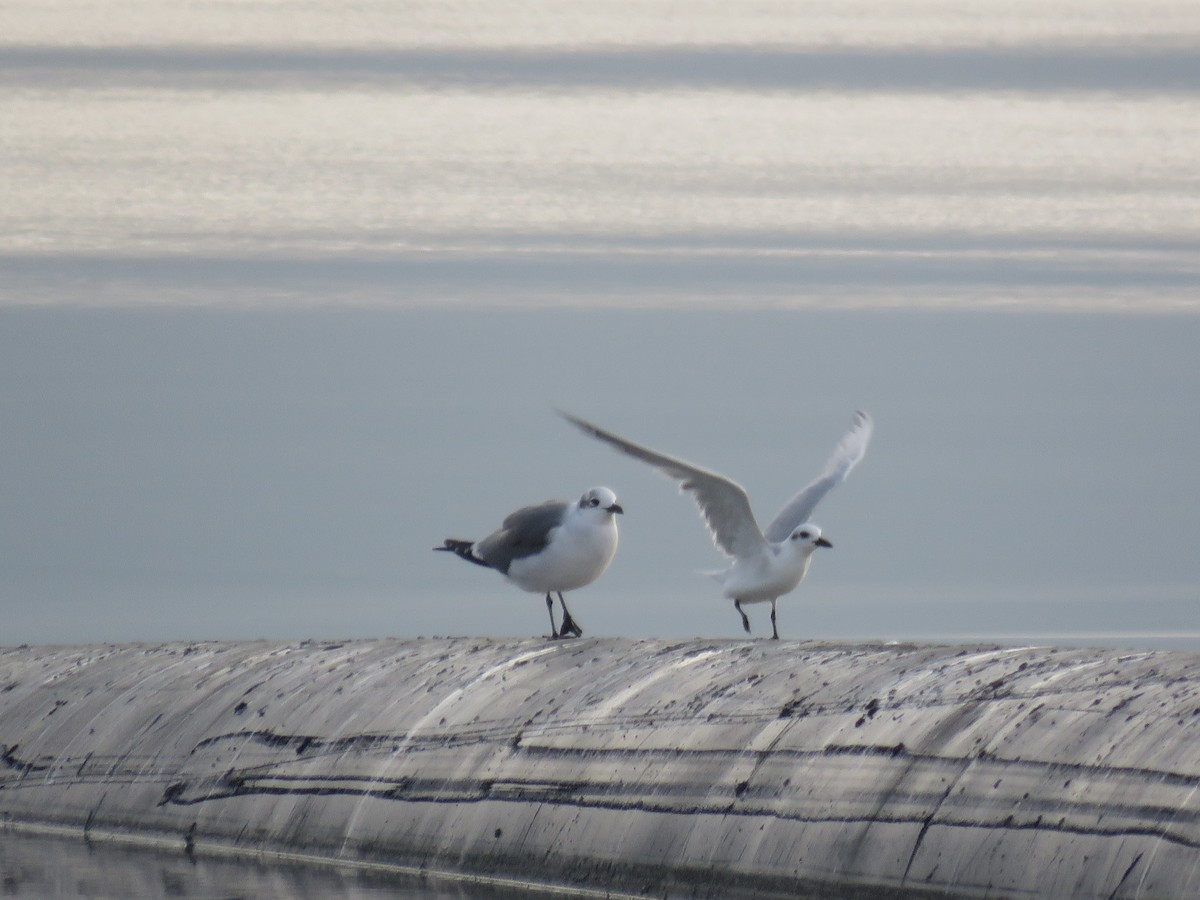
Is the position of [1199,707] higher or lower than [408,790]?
higher

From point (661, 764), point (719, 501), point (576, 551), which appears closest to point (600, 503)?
point (576, 551)

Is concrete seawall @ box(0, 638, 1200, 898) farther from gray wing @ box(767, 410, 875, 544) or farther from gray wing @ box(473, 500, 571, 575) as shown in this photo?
gray wing @ box(767, 410, 875, 544)

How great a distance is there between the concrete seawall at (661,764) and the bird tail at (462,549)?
0.73m

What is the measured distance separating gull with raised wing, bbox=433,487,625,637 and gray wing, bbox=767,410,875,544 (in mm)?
1970

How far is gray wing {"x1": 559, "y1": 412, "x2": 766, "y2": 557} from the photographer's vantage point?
46.2ft

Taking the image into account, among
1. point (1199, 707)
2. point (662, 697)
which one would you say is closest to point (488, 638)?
point (662, 697)

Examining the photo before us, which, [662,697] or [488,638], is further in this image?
[488,638]

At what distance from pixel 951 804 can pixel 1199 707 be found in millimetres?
1382

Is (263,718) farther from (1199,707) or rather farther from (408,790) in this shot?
(1199,707)

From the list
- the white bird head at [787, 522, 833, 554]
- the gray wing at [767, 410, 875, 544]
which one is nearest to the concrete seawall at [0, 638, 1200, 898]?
the white bird head at [787, 522, 833, 554]

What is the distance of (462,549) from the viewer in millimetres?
15930

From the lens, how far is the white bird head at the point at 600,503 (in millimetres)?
14250

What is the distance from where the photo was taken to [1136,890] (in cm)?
895

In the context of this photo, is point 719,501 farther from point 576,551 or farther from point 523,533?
point 523,533
